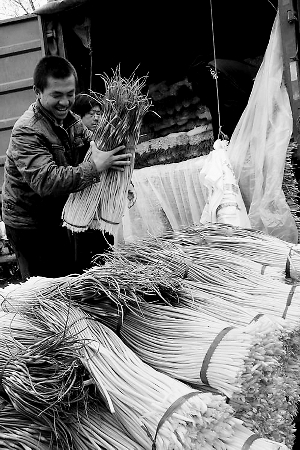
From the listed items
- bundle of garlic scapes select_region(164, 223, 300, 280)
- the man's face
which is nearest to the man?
the man's face

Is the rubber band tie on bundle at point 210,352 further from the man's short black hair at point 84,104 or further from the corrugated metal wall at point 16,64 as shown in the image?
the corrugated metal wall at point 16,64

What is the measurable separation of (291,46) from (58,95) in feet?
5.94

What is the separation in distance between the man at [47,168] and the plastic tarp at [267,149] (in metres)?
1.16

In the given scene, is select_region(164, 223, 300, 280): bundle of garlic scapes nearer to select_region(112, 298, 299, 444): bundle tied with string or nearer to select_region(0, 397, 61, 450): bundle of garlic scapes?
select_region(112, 298, 299, 444): bundle tied with string

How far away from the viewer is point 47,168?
9.75ft

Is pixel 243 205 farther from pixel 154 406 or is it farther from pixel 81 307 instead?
pixel 154 406

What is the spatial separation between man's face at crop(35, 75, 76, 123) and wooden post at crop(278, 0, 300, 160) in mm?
1637

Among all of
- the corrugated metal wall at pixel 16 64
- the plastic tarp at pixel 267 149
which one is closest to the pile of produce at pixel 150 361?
the plastic tarp at pixel 267 149

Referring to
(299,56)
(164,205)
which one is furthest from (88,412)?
(299,56)

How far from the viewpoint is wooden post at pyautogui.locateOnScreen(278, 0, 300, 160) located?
3906mm

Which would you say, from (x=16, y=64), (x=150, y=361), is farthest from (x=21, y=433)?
(x=16, y=64)

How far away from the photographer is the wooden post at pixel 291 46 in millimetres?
3906

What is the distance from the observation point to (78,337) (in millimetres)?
1674

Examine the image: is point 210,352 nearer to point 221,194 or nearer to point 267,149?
point 221,194
